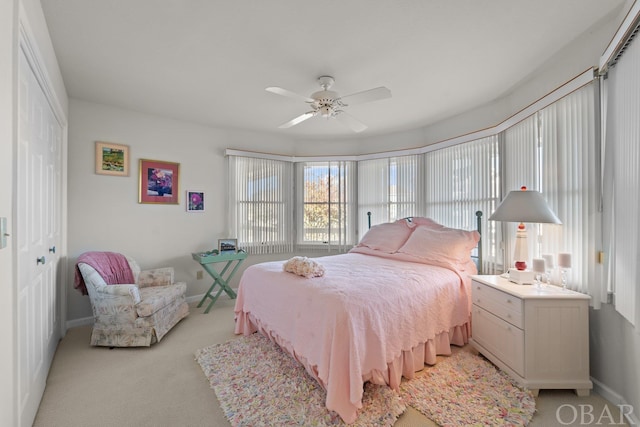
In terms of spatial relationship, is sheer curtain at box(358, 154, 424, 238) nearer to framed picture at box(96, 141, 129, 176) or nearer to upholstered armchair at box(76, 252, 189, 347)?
upholstered armchair at box(76, 252, 189, 347)

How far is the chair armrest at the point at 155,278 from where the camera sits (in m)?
3.10

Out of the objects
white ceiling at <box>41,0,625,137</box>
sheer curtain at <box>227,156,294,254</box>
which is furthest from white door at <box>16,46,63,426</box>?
sheer curtain at <box>227,156,294,254</box>

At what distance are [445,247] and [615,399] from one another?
1481mm

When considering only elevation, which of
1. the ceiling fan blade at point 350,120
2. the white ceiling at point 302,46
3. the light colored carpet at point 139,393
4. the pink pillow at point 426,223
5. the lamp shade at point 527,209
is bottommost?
the light colored carpet at point 139,393

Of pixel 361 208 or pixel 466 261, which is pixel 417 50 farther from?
pixel 361 208

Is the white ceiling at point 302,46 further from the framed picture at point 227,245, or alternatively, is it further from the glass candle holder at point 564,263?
the framed picture at point 227,245

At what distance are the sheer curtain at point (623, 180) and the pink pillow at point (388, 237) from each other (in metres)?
1.80

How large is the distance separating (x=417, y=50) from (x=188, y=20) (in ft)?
5.54

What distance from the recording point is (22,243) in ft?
4.90

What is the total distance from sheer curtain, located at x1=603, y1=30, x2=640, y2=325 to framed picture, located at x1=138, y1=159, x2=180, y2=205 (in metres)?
4.33

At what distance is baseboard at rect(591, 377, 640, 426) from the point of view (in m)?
1.56

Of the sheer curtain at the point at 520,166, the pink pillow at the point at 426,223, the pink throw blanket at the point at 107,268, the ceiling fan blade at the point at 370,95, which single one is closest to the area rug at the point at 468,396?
the sheer curtain at the point at 520,166

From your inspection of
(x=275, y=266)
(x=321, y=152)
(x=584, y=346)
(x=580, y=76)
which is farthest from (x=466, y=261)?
(x=321, y=152)

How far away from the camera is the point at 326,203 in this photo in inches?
184
